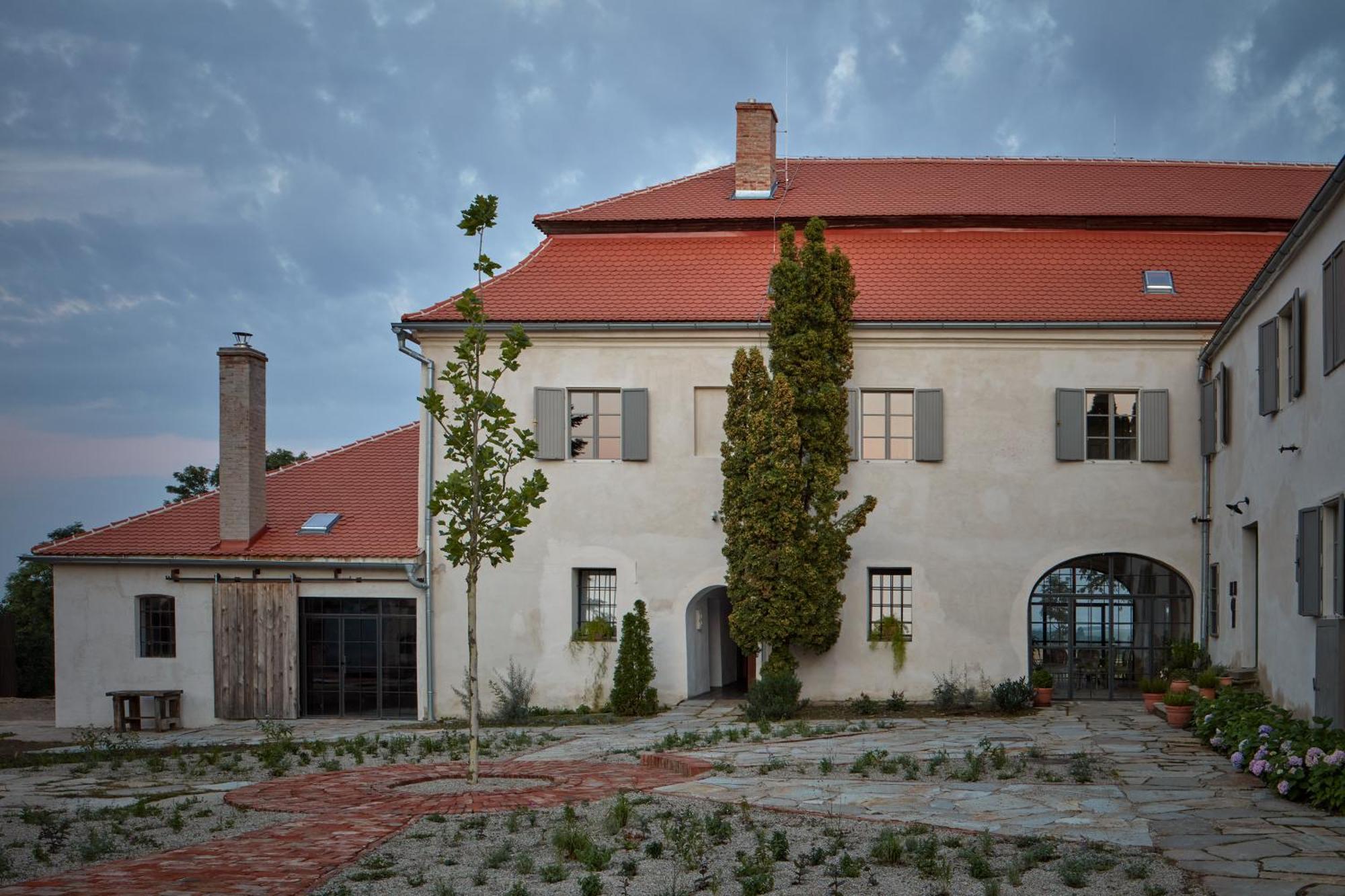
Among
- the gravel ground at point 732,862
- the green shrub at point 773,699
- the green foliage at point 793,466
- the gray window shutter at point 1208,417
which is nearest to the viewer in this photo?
the gravel ground at point 732,862

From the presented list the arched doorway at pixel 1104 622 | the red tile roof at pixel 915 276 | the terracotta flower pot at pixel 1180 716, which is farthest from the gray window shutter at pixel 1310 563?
the red tile roof at pixel 915 276

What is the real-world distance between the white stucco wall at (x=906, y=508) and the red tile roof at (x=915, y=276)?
0.45 metres

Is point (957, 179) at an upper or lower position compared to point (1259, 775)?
upper

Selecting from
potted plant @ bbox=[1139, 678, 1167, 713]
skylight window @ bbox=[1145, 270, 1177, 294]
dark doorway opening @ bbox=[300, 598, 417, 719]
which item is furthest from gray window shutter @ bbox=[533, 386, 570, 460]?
skylight window @ bbox=[1145, 270, 1177, 294]

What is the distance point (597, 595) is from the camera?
73.0ft

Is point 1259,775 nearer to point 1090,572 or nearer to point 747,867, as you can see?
point 747,867

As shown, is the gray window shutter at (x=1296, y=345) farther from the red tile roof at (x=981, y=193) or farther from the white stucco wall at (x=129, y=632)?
the white stucco wall at (x=129, y=632)

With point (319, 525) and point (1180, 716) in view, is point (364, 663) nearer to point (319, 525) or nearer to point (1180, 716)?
point (319, 525)

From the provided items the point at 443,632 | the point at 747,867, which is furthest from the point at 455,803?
the point at 443,632

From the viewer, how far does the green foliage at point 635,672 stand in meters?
20.9

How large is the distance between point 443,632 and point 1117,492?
36.4ft

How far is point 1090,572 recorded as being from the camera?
71.0ft

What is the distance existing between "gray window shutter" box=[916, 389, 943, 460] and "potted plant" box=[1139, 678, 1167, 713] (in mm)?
4886

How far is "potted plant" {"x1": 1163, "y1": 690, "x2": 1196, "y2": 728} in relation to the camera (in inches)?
638
